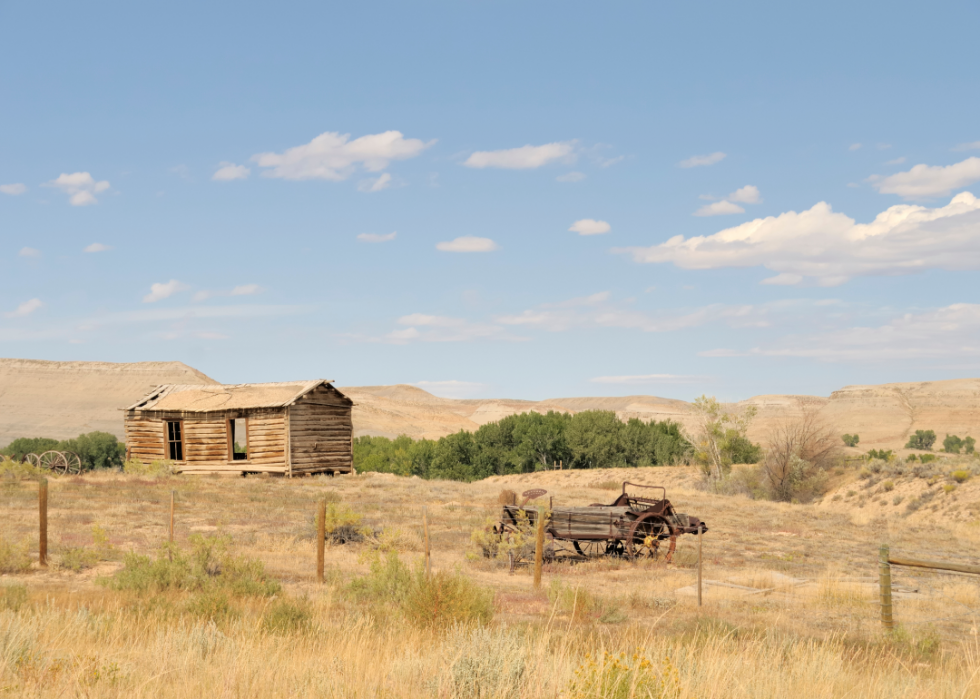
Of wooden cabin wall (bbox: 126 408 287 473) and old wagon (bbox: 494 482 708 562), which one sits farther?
wooden cabin wall (bbox: 126 408 287 473)

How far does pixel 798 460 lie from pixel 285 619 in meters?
29.8

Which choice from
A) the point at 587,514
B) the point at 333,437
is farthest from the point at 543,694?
the point at 333,437

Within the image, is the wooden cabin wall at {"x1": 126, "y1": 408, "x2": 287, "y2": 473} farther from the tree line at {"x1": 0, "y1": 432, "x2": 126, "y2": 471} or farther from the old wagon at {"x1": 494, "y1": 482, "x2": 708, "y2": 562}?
the tree line at {"x1": 0, "y1": 432, "x2": 126, "y2": 471}

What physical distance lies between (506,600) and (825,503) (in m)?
24.5

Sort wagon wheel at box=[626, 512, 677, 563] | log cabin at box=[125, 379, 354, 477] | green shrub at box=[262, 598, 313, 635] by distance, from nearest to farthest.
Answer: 1. green shrub at box=[262, 598, 313, 635]
2. wagon wheel at box=[626, 512, 677, 563]
3. log cabin at box=[125, 379, 354, 477]

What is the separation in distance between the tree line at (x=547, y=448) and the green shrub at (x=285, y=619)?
40673 millimetres

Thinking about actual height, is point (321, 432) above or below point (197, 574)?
above

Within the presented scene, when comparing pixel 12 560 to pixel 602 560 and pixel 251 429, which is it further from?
pixel 251 429

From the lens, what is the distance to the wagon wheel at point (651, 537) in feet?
50.8

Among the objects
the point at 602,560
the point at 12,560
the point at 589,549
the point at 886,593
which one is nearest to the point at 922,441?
the point at 589,549

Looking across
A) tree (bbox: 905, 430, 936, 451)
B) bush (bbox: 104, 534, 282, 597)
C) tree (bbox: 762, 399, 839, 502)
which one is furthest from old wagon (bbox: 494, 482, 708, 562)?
tree (bbox: 905, 430, 936, 451)

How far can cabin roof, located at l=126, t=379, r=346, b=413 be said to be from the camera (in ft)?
102

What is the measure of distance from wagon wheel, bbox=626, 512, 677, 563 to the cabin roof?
18.3m

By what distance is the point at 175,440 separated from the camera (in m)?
32.4
